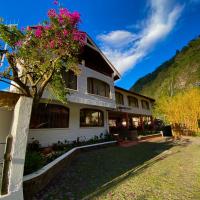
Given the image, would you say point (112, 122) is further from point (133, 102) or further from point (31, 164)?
point (31, 164)

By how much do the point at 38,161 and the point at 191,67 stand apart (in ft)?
219

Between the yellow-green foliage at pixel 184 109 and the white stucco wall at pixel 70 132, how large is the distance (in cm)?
1095

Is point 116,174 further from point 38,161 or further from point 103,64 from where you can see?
point 103,64

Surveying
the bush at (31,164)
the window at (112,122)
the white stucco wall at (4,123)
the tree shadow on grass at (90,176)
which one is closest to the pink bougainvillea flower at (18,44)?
the white stucco wall at (4,123)

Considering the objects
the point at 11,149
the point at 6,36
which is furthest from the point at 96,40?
the point at 11,149

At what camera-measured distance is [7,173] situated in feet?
14.1

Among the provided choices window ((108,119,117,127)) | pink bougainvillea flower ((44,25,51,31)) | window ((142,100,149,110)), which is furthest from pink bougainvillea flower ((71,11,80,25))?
window ((142,100,149,110))

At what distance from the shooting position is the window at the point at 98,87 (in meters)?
15.3

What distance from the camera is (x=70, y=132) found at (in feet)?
43.7

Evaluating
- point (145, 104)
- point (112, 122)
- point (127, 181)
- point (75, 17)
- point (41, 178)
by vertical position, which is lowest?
point (127, 181)

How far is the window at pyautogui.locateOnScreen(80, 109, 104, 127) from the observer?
1474cm

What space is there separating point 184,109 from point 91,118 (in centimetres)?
1340

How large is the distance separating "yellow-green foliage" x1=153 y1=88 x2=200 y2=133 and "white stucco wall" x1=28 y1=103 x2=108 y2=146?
35.9 feet

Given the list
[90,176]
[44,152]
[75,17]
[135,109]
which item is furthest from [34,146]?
[135,109]
